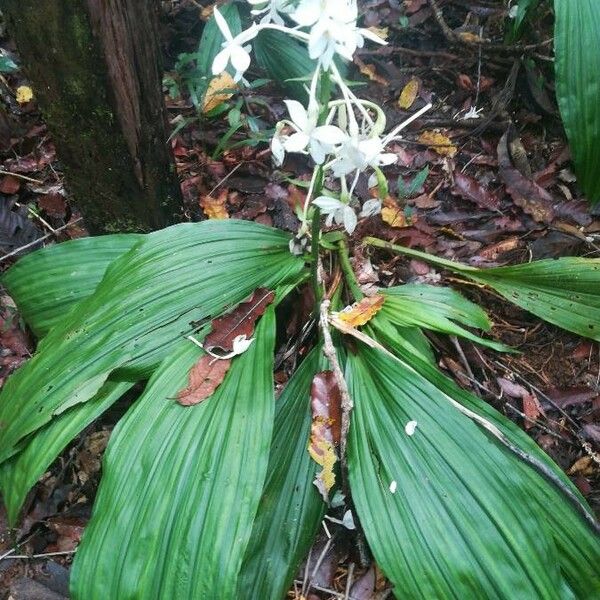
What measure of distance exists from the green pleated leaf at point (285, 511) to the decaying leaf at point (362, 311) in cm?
22

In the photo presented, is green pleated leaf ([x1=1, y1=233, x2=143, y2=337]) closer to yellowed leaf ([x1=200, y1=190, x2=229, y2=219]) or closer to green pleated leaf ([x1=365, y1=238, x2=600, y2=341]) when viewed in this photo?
yellowed leaf ([x1=200, y1=190, x2=229, y2=219])

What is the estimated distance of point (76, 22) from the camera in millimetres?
1416

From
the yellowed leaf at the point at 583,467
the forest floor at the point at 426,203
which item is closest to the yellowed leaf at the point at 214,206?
the forest floor at the point at 426,203

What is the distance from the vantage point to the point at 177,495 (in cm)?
123

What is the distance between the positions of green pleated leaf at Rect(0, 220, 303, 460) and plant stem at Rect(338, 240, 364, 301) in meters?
0.18

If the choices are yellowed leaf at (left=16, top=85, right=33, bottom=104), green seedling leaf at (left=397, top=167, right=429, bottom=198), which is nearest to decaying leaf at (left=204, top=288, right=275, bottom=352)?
green seedling leaf at (left=397, top=167, right=429, bottom=198)

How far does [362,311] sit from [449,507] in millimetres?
577

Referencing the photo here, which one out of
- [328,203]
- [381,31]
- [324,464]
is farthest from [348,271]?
[381,31]

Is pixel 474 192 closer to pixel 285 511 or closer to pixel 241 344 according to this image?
pixel 241 344

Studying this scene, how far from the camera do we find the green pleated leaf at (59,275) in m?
1.73

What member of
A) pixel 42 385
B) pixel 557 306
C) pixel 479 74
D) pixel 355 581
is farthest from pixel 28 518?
pixel 479 74

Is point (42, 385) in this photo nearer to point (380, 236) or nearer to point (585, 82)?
point (380, 236)

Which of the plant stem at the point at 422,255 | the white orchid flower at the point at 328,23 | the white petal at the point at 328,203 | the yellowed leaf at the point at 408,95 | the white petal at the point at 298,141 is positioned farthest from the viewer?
the yellowed leaf at the point at 408,95

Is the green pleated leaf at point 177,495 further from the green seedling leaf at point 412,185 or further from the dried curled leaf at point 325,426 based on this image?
the green seedling leaf at point 412,185
